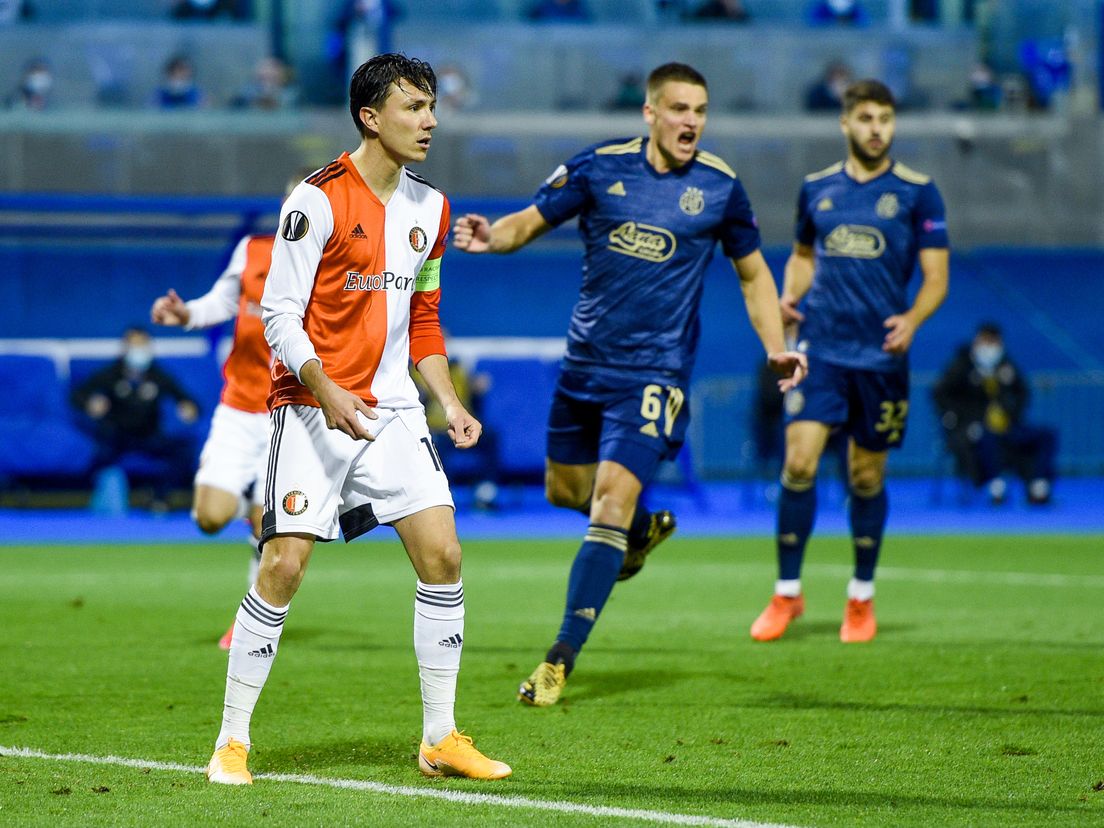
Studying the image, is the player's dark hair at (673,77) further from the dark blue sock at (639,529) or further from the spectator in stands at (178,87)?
the spectator in stands at (178,87)

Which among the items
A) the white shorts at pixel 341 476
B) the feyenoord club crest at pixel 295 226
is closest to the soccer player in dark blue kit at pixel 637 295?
the white shorts at pixel 341 476

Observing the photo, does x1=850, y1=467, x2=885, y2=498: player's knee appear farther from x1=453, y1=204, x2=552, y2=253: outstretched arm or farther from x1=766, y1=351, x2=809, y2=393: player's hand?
x1=453, y1=204, x2=552, y2=253: outstretched arm

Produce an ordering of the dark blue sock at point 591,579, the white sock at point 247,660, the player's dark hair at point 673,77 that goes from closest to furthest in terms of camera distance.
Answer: the white sock at point 247,660 → the dark blue sock at point 591,579 → the player's dark hair at point 673,77

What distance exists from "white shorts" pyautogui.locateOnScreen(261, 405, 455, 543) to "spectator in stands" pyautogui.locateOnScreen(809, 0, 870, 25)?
70.7 feet

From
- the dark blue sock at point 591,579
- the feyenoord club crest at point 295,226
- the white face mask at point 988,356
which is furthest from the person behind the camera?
the white face mask at point 988,356

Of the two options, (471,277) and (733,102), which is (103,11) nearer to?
(471,277)

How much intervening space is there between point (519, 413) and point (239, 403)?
11.5 m

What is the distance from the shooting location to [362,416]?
4.56 metres

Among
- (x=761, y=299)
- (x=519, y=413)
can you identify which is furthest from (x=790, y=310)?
(x=519, y=413)

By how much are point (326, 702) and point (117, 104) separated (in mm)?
18489

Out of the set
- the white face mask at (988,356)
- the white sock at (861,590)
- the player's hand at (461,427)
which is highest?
the player's hand at (461,427)

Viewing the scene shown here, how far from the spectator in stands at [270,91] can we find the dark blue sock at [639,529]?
1734cm

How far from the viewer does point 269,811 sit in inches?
166

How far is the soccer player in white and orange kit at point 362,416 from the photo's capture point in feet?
15.1
